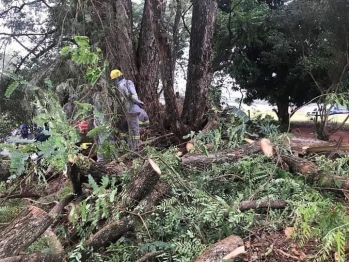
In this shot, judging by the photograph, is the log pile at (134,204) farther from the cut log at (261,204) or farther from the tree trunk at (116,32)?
the tree trunk at (116,32)

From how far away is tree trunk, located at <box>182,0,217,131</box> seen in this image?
6.66 meters

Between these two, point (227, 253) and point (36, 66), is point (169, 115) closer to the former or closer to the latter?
point (36, 66)

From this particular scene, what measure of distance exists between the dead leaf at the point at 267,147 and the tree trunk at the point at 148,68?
3.04 metres

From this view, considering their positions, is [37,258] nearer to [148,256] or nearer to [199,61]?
[148,256]

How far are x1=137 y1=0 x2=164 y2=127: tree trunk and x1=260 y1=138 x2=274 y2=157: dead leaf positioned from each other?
3041mm

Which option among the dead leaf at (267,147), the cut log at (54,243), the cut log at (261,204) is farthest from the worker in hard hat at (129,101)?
the cut log at (261,204)

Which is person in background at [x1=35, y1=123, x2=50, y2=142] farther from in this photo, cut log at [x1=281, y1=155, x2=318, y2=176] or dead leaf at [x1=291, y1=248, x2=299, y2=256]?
cut log at [x1=281, y1=155, x2=318, y2=176]

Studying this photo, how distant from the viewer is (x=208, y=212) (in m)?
3.04

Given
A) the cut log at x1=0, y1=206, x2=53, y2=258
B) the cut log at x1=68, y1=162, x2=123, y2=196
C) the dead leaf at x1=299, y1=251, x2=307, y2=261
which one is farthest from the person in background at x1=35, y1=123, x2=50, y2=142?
the dead leaf at x1=299, y1=251, x2=307, y2=261

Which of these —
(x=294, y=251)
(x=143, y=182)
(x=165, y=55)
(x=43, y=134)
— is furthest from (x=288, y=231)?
(x=165, y=55)

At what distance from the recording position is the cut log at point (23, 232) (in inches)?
110

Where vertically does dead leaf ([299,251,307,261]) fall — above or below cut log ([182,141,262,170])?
below

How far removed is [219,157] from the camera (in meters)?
4.17

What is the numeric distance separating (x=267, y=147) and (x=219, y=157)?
489mm
